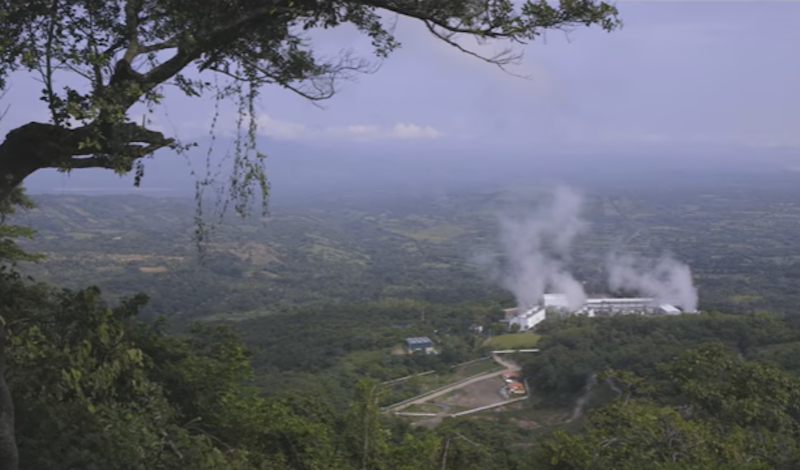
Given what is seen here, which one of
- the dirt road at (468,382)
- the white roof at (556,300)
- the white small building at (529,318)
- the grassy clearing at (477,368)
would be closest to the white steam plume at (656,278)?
the white roof at (556,300)

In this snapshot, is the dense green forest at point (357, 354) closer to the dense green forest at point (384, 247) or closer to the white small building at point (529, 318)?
the dense green forest at point (384, 247)

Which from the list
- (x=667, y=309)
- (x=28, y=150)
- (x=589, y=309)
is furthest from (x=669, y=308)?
(x=28, y=150)

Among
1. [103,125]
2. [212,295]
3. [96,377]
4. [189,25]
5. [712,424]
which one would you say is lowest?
[212,295]

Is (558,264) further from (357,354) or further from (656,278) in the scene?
(357,354)

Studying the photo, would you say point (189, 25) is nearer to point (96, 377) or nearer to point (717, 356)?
point (96, 377)

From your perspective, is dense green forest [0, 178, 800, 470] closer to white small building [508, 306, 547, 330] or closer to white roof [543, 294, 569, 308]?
white small building [508, 306, 547, 330]

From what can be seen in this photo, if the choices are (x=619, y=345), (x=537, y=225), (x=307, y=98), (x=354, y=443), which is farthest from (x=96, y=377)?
(x=537, y=225)
